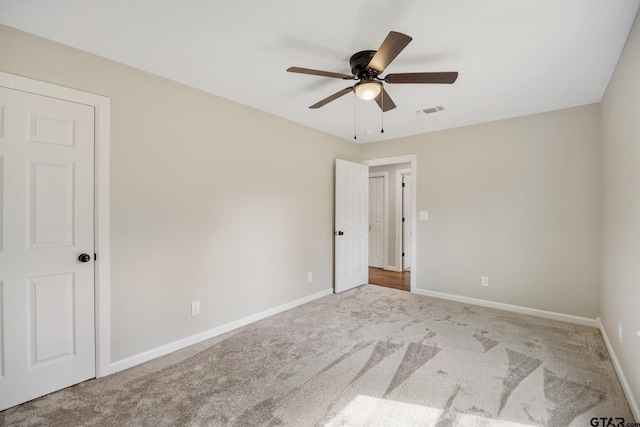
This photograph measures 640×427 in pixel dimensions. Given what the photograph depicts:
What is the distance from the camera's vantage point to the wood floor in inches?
193

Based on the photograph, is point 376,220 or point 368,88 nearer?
point 368,88

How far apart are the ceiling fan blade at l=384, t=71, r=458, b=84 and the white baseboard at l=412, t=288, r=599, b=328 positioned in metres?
3.05

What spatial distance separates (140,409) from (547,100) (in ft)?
14.8

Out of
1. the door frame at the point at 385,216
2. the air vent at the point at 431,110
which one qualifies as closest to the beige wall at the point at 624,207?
the air vent at the point at 431,110

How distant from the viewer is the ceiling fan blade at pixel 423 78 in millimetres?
1928

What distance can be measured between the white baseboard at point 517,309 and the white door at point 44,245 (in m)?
3.99

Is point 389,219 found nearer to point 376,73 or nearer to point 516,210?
point 516,210

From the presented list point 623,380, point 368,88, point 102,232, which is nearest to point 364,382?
point 623,380

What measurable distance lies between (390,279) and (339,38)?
4.33 metres

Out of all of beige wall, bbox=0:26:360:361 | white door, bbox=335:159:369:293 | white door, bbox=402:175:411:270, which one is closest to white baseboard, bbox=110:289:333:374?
beige wall, bbox=0:26:360:361

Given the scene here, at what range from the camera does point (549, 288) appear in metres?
3.38

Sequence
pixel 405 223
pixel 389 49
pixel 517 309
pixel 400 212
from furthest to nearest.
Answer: pixel 405 223 < pixel 400 212 < pixel 517 309 < pixel 389 49

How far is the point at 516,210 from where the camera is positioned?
11.7 feet

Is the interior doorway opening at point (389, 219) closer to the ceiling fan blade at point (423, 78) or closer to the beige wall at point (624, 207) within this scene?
the beige wall at point (624, 207)
